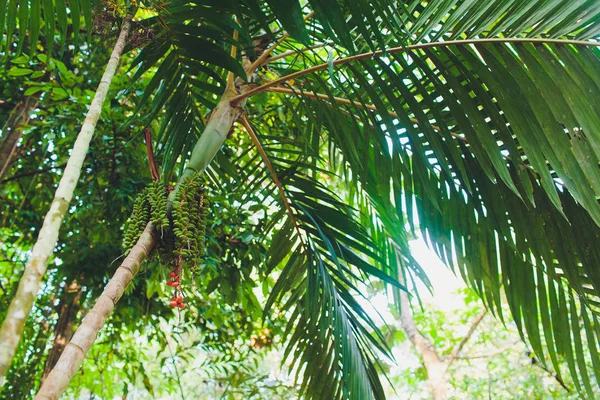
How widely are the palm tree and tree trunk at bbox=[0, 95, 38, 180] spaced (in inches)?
66.8

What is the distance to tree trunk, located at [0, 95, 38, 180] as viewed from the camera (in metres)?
3.45

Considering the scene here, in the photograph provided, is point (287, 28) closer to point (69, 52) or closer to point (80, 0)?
point (80, 0)

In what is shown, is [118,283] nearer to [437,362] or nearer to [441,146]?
[441,146]

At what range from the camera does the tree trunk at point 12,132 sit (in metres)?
3.45

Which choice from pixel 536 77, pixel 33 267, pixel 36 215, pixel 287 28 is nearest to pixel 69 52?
pixel 36 215

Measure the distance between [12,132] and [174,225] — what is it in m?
2.68

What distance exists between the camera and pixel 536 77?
4.72 ft

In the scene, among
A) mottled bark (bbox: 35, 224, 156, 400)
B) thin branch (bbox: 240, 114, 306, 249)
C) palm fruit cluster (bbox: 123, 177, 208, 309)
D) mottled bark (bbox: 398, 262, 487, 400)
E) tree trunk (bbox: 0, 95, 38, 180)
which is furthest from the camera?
mottled bark (bbox: 398, 262, 487, 400)

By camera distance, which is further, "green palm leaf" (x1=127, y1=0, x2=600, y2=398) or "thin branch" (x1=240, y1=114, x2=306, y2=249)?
"thin branch" (x1=240, y1=114, x2=306, y2=249)

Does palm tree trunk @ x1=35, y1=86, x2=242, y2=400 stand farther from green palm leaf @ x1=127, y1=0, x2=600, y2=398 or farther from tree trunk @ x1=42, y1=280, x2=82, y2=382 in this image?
tree trunk @ x1=42, y1=280, x2=82, y2=382

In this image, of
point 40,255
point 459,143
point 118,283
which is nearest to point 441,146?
point 459,143

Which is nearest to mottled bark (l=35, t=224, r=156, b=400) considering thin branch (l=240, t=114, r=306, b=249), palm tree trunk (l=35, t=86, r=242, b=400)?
palm tree trunk (l=35, t=86, r=242, b=400)

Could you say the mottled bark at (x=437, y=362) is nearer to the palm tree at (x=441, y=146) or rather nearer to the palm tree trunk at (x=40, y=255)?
the palm tree at (x=441, y=146)

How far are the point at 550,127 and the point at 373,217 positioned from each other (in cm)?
151
